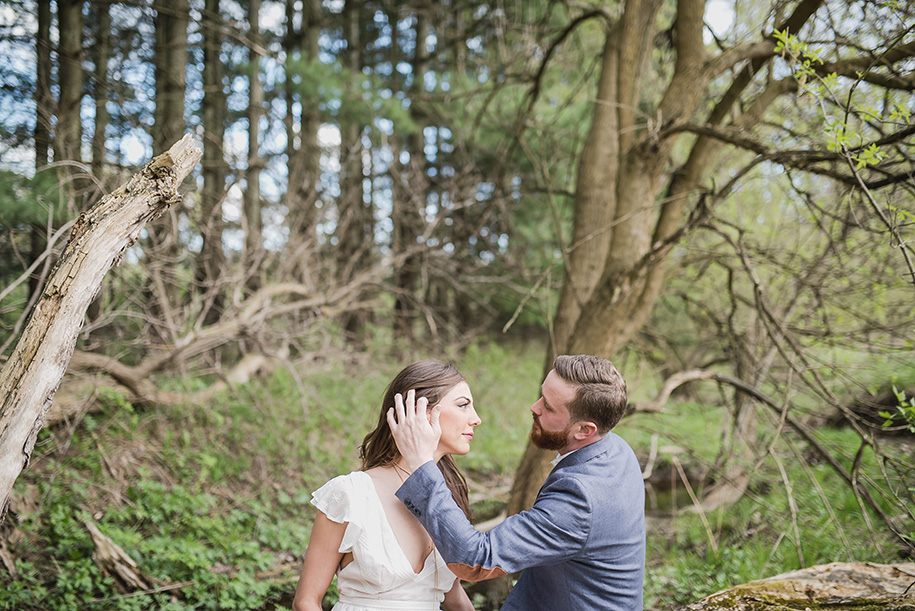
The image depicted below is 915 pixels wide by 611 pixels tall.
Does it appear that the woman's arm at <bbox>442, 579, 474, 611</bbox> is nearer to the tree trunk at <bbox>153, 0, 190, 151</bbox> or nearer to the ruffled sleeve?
the ruffled sleeve

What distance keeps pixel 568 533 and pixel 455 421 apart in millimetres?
580

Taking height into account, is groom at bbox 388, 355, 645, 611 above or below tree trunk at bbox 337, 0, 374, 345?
below

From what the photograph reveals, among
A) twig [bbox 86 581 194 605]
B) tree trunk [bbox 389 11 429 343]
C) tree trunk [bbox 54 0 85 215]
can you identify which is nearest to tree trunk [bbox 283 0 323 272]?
tree trunk [bbox 389 11 429 343]

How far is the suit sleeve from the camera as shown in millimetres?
1852

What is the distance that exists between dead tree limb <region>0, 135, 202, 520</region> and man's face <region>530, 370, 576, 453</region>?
1678mm

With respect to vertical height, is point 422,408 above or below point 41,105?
below

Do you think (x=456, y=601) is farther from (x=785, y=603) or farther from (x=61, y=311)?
(x=61, y=311)

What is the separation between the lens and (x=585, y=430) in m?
2.19

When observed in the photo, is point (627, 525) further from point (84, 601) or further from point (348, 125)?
point (348, 125)

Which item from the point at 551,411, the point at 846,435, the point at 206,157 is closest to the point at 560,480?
the point at 551,411

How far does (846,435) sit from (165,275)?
8.50 meters

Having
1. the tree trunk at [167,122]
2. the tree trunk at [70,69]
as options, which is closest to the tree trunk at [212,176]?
the tree trunk at [167,122]

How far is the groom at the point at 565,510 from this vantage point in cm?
189

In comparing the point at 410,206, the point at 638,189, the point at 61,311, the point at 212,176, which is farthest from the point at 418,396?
the point at 212,176
